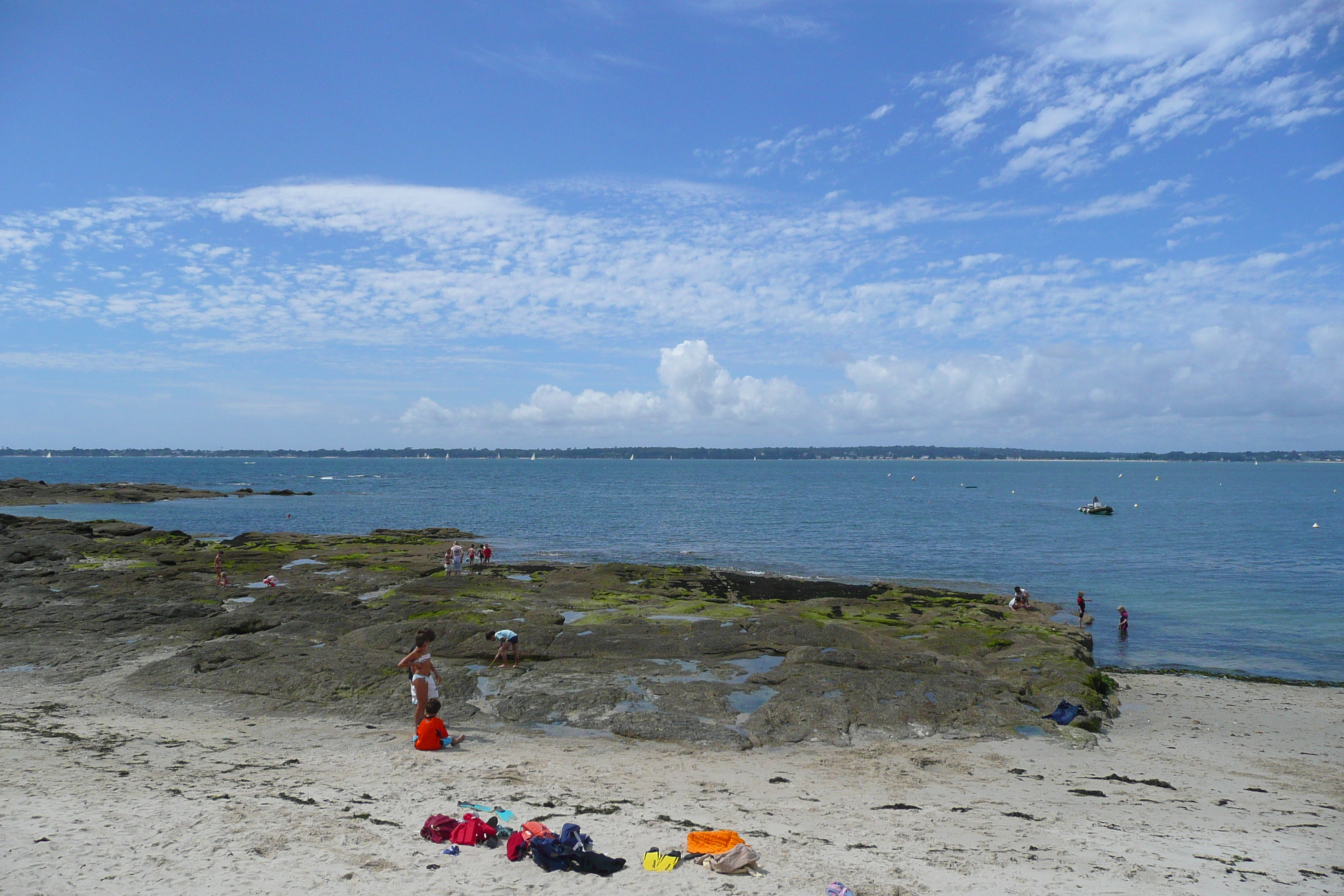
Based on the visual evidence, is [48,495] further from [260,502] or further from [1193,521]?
[1193,521]

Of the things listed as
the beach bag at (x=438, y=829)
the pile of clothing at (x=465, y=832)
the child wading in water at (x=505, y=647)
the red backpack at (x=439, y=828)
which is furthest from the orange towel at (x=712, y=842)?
the child wading in water at (x=505, y=647)

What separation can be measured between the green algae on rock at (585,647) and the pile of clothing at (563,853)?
21.5 ft

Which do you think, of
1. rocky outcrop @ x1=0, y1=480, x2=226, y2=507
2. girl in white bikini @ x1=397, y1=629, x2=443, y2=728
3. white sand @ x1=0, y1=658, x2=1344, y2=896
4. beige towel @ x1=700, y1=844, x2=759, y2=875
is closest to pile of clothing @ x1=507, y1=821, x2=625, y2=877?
white sand @ x1=0, y1=658, x2=1344, y2=896

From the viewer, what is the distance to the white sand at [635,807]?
391 inches

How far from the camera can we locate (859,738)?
17.2 m

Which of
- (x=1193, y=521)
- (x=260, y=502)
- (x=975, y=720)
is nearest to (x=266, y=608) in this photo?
(x=975, y=720)

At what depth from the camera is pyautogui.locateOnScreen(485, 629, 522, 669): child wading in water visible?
21.2m

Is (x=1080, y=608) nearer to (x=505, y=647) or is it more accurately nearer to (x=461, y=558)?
(x=505, y=647)

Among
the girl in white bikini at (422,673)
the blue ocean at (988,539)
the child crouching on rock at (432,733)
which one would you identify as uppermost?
the girl in white bikini at (422,673)

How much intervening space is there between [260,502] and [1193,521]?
11487 cm

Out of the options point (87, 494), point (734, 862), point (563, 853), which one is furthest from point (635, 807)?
point (87, 494)

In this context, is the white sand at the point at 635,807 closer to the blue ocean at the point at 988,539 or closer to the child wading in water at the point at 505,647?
the child wading in water at the point at 505,647

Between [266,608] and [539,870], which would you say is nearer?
[539,870]

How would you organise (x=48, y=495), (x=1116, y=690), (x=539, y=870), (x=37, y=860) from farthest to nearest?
(x=48, y=495), (x=1116, y=690), (x=539, y=870), (x=37, y=860)
